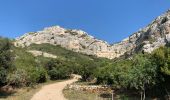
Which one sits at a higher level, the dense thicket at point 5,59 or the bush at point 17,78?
the dense thicket at point 5,59

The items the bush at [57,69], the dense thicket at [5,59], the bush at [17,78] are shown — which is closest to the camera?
the dense thicket at [5,59]

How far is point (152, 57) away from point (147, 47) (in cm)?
6769

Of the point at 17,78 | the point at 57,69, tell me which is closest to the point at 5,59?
the point at 17,78

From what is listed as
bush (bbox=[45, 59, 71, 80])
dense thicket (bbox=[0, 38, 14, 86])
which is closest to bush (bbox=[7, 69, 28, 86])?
dense thicket (bbox=[0, 38, 14, 86])

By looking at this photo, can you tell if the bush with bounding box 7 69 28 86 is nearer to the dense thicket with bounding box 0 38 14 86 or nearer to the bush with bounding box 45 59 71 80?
the dense thicket with bounding box 0 38 14 86

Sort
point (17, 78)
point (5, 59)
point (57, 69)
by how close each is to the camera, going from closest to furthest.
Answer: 1. point (5, 59)
2. point (17, 78)
3. point (57, 69)

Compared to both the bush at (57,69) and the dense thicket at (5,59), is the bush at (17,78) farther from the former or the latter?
the bush at (57,69)

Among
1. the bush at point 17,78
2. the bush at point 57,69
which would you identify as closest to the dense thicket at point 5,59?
the bush at point 17,78

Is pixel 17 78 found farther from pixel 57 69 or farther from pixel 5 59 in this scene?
pixel 57 69

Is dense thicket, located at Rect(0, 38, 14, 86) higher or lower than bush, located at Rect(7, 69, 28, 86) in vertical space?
higher

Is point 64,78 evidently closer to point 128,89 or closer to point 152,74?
point 128,89

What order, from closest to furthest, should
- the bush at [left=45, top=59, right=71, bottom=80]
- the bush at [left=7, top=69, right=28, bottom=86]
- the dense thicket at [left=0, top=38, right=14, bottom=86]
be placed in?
the dense thicket at [left=0, top=38, right=14, bottom=86], the bush at [left=7, top=69, right=28, bottom=86], the bush at [left=45, top=59, right=71, bottom=80]

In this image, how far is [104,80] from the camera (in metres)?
68.3

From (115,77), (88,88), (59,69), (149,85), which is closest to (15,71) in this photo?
(88,88)
